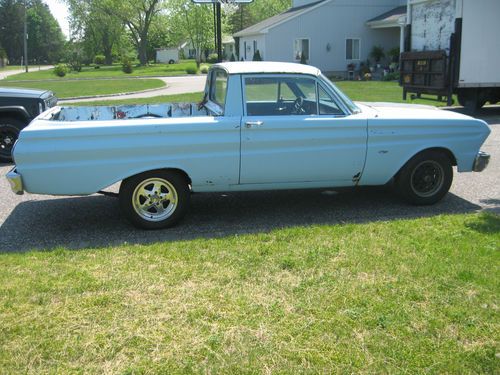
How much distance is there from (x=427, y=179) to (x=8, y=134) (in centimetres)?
711

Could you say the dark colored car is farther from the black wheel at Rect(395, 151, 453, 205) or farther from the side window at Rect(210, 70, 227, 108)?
the black wheel at Rect(395, 151, 453, 205)

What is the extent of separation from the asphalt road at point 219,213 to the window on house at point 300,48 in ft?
97.7

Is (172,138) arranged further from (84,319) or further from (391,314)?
(391,314)

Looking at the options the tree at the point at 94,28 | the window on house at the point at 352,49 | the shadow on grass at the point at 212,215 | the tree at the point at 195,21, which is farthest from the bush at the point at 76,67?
the shadow on grass at the point at 212,215

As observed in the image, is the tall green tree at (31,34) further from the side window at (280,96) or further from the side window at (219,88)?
the side window at (280,96)

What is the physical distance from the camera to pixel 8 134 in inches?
371

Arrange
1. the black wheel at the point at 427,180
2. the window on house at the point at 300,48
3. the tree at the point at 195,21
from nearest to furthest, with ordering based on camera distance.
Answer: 1. the black wheel at the point at 427,180
2. the window on house at the point at 300,48
3. the tree at the point at 195,21

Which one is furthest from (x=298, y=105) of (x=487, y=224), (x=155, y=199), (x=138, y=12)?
(x=138, y=12)

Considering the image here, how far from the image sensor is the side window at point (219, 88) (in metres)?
5.96

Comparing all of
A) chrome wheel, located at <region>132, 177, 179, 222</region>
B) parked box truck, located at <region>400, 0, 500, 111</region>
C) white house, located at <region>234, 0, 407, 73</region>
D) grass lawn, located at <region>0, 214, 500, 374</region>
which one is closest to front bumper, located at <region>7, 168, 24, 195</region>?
grass lawn, located at <region>0, 214, 500, 374</region>

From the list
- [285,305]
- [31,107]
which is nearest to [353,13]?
[31,107]

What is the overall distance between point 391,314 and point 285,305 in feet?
2.39

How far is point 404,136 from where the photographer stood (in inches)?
234

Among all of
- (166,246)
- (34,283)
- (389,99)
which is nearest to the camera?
(34,283)
